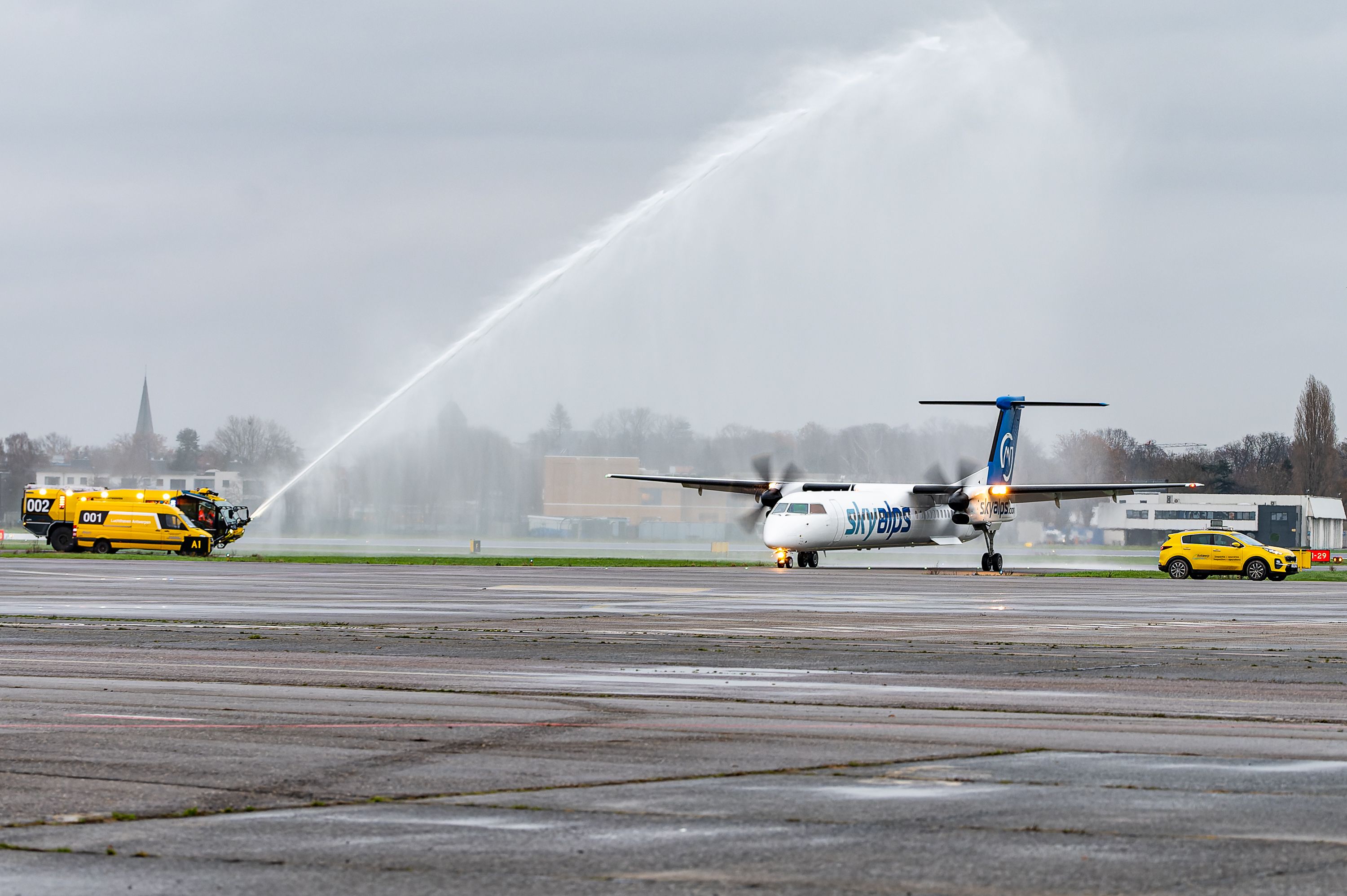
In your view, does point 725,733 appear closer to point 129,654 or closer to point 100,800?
point 100,800

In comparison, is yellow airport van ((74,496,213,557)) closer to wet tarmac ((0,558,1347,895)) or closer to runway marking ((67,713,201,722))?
wet tarmac ((0,558,1347,895))

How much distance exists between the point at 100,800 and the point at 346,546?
227 feet

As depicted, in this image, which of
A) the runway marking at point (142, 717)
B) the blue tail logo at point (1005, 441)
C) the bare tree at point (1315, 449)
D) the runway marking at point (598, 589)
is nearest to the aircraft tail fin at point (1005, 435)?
the blue tail logo at point (1005, 441)

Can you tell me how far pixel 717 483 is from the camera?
6144 centimetres

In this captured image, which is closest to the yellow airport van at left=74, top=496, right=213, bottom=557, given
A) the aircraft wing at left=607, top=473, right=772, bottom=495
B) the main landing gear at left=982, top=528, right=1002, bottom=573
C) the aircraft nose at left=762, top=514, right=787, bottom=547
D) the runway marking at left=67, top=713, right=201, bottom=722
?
the aircraft wing at left=607, top=473, right=772, bottom=495

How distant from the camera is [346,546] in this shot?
76.2 metres

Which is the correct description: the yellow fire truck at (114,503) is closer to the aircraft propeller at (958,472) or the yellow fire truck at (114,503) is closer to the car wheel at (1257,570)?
the aircraft propeller at (958,472)

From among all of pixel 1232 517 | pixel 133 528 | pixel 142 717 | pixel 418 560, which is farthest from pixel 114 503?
pixel 1232 517

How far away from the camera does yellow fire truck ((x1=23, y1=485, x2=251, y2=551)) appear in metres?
65.2

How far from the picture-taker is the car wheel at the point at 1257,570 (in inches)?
2004

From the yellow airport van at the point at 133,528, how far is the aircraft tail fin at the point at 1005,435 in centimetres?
3132

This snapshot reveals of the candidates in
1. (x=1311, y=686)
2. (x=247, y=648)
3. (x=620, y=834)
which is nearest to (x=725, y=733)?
(x=620, y=834)

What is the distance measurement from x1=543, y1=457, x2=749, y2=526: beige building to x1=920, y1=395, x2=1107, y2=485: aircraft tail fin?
11981 millimetres

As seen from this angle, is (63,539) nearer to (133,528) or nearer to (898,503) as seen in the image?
(133,528)
